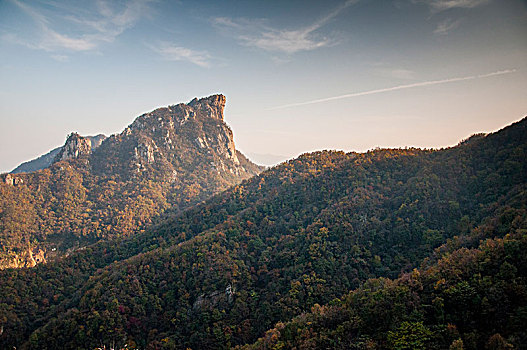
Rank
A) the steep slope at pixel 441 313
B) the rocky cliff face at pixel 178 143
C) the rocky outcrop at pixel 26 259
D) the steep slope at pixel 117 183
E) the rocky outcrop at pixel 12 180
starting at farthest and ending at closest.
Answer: the rocky cliff face at pixel 178 143 < the rocky outcrop at pixel 12 180 < the steep slope at pixel 117 183 < the rocky outcrop at pixel 26 259 < the steep slope at pixel 441 313

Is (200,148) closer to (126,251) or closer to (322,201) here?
(126,251)

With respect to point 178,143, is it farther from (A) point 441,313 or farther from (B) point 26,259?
(A) point 441,313

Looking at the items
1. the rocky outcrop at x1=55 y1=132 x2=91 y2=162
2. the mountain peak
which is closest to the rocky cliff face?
the mountain peak

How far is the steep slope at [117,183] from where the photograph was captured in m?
89.4

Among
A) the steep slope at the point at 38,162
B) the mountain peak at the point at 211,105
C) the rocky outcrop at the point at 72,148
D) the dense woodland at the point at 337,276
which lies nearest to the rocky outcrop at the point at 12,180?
the rocky outcrop at the point at 72,148

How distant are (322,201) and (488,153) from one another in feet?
116

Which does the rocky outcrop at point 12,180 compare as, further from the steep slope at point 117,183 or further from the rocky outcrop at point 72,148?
the rocky outcrop at point 72,148

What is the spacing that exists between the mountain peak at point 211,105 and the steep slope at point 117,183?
90 centimetres

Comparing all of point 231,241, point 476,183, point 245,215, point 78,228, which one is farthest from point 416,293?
point 78,228

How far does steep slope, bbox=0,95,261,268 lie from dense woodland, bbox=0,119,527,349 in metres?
33.0

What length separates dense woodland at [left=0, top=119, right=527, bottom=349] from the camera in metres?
24.3

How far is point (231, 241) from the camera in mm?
57781

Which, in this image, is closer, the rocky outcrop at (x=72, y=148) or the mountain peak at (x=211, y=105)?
the rocky outcrop at (x=72, y=148)

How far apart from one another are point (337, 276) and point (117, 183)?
353ft
